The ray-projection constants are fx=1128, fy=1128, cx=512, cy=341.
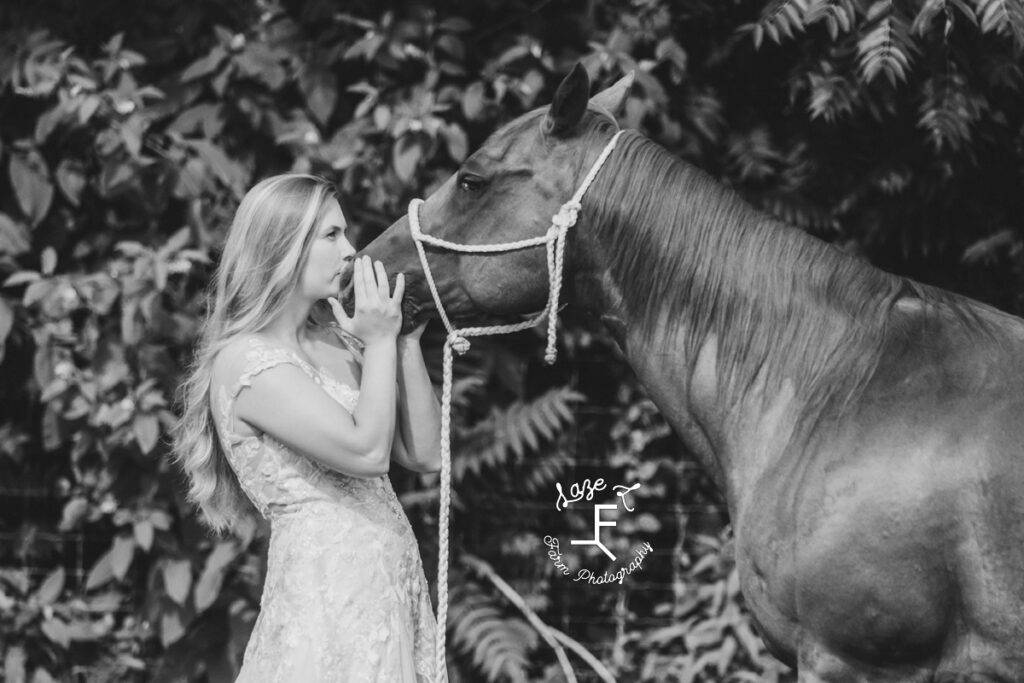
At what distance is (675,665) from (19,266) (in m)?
2.99

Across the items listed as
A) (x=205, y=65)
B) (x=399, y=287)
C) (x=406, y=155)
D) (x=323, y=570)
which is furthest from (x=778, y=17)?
(x=323, y=570)

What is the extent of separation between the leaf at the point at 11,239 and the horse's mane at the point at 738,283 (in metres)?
2.65

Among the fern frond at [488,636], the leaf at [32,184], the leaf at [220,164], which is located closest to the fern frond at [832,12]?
the leaf at [220,164]

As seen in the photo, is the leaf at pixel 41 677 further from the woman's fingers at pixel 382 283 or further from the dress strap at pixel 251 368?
the woman's fingers at pixel 382 283

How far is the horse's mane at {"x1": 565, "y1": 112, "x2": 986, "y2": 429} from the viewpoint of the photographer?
2.31 metres

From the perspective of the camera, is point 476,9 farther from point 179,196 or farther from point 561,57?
point 179,196

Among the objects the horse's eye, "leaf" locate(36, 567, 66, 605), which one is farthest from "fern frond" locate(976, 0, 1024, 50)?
"leaf" locate(36, 567, 66, 605)

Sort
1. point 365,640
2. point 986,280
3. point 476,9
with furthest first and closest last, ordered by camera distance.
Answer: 1. point 476,9
2. point 986,280
3. point 365,640

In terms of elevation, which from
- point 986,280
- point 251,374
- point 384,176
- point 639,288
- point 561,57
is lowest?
point 986,280

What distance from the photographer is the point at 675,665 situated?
14.6 ft

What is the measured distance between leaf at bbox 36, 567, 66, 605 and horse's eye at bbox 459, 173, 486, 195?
285cm

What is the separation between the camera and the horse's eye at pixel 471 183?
2.55 metres

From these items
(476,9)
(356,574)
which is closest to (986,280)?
(476,9)

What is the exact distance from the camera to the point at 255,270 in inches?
104
